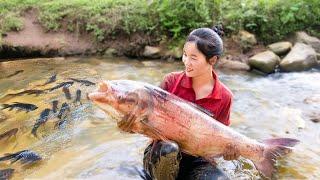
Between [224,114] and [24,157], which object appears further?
[24,157]

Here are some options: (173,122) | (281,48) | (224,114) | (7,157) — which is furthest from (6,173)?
(281,48)

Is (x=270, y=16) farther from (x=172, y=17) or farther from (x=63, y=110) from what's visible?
(x=63, y=110)

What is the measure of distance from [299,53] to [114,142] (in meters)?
5.16

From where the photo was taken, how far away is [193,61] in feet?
12.3

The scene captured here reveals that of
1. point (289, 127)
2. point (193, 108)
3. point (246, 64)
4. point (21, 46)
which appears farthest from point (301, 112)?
point (21, 46)

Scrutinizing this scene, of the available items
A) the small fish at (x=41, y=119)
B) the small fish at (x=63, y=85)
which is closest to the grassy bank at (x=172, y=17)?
the small fish at (x=63, y=85)

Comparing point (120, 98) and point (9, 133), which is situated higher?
point (120, 98)

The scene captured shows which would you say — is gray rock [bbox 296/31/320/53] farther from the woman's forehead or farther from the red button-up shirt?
the woman's forehead

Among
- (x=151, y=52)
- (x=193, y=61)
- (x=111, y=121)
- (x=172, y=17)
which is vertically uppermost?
(x=193, y=61)

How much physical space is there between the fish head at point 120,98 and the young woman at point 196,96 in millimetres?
427

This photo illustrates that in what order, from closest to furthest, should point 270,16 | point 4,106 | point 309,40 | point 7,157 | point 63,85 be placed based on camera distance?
point 7,157 < point 4,106 < point 63,85 < point 309,40 < point 270,16

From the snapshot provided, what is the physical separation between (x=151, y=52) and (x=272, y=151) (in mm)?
6572

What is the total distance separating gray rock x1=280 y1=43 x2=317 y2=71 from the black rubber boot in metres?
5.92

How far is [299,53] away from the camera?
9.42m
